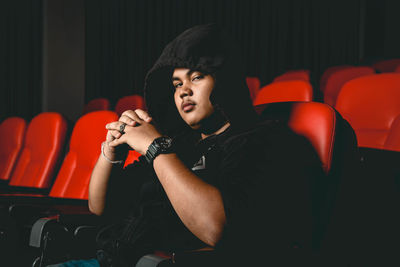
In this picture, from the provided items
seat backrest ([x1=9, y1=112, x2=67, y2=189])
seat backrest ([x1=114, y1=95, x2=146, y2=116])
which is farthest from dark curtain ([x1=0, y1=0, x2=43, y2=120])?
seat backrest ([x1=9, y1=112, x2=67, y2=189])

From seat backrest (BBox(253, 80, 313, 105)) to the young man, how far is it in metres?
1.09

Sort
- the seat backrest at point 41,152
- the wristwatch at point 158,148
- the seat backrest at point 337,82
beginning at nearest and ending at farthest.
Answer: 1. the wristwatch at point 158,148
2. the seat backrest at point 41,152
3. the seat backrest at point 337,82

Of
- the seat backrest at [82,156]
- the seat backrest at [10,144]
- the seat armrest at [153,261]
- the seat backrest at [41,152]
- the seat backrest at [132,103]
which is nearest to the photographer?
the seat armrest at [153,261]

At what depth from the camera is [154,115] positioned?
1339 millimetres

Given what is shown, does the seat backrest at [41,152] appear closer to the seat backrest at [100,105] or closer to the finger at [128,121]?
the finger at [128,121]

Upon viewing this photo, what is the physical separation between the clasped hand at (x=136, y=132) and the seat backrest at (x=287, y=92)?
1266 millimetres

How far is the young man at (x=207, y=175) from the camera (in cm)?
87

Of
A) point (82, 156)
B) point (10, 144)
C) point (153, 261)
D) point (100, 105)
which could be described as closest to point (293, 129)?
point (153, 261)

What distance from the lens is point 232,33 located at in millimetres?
6094

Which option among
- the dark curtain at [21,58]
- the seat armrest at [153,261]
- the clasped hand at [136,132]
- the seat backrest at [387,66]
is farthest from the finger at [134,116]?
the dark curtain at [21,58]

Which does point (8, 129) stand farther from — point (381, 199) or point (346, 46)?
point (346, 46)

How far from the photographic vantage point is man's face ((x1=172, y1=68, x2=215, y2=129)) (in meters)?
1.09

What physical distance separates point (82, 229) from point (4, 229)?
17.8 inches

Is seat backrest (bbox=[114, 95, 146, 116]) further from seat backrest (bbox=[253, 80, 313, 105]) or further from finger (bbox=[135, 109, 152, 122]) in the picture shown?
finger (bbox=[135, 109, 152, 122])
